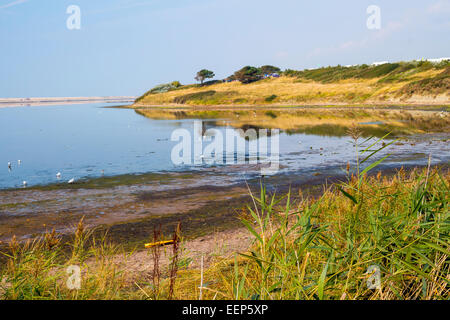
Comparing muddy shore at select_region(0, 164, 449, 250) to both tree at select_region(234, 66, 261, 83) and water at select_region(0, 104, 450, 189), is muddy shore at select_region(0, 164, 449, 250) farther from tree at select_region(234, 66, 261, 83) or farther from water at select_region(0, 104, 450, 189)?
tree at select_region(234, 66, 261, 83)

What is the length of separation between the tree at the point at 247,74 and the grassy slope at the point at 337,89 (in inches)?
90.3

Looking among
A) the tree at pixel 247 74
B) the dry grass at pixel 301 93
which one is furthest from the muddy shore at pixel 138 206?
the tree at pixel 247 74

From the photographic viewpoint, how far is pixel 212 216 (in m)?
11.1

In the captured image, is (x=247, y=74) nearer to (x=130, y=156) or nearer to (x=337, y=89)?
(x=337, y=89)

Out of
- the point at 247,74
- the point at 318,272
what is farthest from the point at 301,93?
the point at 318,272

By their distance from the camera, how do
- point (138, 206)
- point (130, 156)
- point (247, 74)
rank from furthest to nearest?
point (247, 74) < point (130, 156) < point (138, 206)

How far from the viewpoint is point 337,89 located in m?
79.4

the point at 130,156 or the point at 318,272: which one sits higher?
the point at 318,272

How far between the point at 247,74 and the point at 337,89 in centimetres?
4068

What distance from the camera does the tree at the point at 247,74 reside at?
114175 mm
